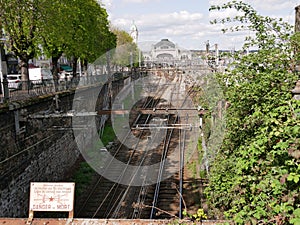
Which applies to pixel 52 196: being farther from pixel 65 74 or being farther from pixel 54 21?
pixel 65 74

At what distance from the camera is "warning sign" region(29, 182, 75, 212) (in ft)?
11.0

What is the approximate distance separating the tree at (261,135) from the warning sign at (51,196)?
1653 mm

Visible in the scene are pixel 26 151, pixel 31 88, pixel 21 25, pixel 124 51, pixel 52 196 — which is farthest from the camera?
pixel 124 51

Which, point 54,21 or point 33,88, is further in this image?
point 54,21

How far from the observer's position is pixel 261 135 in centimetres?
384

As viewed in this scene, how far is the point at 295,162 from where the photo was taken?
282 centimetres

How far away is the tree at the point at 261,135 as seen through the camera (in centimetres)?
296

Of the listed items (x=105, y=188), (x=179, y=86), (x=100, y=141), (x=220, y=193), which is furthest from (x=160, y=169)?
(x=179, y=86)

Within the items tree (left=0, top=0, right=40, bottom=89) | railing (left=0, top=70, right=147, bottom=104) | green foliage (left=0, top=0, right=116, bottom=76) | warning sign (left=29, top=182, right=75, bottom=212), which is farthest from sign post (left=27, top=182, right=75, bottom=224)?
green foliage (left=0, top=0, right=116, bottom=76)

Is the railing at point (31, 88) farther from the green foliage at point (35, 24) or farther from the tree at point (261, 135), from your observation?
the tree at point (261, 135)

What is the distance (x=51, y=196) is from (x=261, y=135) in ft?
7.93

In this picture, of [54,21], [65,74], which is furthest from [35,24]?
[65,74]

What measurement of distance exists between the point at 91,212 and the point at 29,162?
264 centimetres

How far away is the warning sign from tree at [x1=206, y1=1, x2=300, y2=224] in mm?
1653
